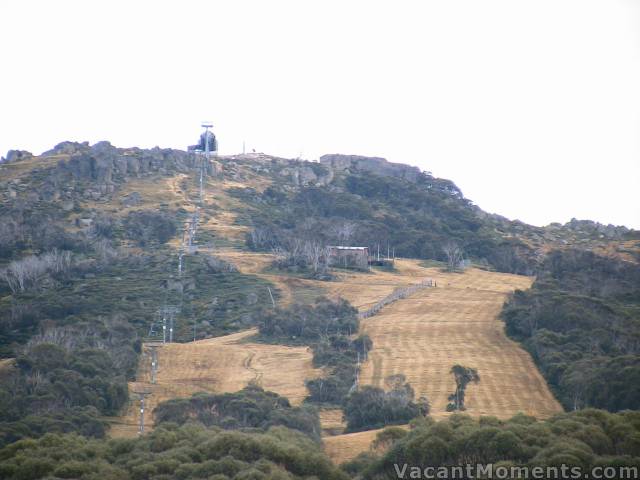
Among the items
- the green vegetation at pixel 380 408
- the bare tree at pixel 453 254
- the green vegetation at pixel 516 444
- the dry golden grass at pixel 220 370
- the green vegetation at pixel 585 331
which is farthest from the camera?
the bare tree at pixel 453 254

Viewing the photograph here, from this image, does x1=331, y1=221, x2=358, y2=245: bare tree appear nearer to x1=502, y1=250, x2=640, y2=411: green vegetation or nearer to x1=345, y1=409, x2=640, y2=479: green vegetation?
x1=502, y1=250, x2=640, y2=411: green vegetation

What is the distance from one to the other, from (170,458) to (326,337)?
21.2 metres

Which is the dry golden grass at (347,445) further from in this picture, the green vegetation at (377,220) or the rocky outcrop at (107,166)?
the rocky outcrop at (107,166)

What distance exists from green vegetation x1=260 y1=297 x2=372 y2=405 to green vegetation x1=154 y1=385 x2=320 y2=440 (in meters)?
2.96

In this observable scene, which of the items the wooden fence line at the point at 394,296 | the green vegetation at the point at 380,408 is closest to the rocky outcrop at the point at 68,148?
the wooden fence line at the point at 394,296

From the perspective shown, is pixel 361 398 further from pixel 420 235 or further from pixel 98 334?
pixel 420 235

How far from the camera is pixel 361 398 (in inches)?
1264

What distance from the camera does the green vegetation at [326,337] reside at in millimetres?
35281

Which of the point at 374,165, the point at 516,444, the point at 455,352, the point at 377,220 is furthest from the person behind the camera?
the point at 374,165

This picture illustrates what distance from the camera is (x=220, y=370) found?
3862 cm

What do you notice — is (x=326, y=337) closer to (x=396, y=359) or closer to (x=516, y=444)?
(x=396, y=359)

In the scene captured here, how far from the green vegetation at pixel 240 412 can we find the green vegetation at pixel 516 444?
586cm

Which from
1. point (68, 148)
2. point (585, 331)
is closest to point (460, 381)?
point (585, 331)

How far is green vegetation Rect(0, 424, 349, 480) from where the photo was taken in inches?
833
